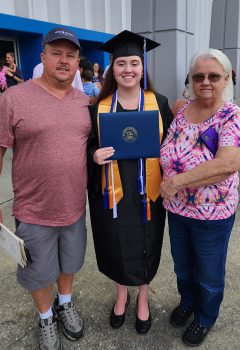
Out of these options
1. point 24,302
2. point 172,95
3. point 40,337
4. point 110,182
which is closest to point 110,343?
point 40,337

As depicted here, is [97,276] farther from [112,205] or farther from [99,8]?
[99,8]

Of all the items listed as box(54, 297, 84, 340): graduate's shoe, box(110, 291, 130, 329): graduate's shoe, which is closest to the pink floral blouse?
box(110, 291, 130, 329): graduate's shoe

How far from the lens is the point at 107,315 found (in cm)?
233

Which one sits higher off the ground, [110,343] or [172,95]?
[172,95]

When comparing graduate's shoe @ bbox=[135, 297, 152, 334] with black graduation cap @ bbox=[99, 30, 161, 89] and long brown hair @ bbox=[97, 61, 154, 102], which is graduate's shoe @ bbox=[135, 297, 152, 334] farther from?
black graduation cap @ bbox=[99, 30, 161, 89]

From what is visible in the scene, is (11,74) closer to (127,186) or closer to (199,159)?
(127,186)

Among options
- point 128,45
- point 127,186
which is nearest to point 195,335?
point 127,186

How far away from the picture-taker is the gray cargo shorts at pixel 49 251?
1.87 m

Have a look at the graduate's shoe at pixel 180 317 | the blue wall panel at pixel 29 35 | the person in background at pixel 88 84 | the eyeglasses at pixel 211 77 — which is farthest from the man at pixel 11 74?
the graduate's shoe at pixel 180 317

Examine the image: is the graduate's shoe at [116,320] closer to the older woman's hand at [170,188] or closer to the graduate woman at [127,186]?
the graduate woman at [127,186]

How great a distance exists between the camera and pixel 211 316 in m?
2.04

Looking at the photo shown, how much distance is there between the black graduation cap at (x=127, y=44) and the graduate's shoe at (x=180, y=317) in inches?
67.2

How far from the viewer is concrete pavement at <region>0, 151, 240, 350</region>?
2.08 meters

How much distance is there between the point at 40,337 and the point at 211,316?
1.10 meters
